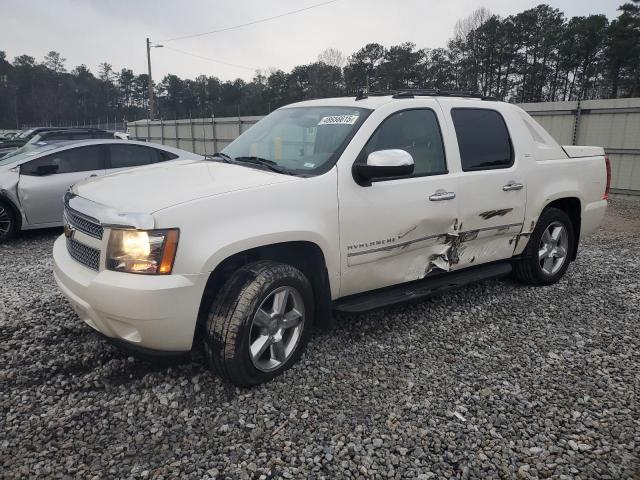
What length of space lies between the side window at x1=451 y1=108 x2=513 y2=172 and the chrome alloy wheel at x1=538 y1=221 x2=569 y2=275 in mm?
1077

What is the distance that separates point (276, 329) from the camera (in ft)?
10.1

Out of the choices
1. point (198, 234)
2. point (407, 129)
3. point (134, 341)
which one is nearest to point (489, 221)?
point (407, 129)

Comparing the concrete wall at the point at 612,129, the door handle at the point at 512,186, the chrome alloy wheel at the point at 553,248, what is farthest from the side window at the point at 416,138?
the concrete wall at the point at 612,129

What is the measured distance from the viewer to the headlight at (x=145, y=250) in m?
2.60

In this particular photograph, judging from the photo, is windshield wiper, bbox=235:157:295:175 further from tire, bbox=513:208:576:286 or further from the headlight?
tire, bbox=513:208:576:286

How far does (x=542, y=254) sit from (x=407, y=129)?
2.29 m

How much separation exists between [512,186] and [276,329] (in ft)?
8.50

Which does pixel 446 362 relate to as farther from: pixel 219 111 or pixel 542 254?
pixel 219 111

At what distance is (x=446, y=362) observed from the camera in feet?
11.4

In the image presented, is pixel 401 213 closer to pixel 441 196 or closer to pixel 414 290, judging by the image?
pixel 441 196

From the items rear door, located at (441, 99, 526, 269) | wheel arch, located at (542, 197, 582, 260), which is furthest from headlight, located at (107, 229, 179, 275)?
wheel arch, located at (542, 197, 582, 260)

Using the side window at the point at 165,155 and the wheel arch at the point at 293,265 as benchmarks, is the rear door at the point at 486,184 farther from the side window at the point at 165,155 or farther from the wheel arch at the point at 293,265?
the side window at the point at 165,155

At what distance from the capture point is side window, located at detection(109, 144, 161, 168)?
758 centimetres

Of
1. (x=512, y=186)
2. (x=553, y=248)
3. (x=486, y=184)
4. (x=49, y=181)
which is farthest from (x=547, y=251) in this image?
(x=49, y=181)
